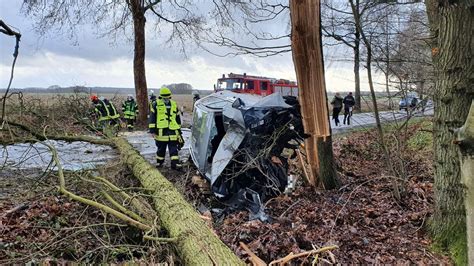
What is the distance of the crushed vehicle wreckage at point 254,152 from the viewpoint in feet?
16.4

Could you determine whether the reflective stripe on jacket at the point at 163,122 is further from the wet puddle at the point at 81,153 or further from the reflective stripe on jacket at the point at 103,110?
the reflective stripe on jacket at the point at 103,110

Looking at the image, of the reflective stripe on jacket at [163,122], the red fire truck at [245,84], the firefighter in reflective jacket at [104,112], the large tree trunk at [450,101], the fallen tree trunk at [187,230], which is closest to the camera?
the fallen tree trunk at [187,230]

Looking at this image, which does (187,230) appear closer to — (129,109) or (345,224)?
(345,224)

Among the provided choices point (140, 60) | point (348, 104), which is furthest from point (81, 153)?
point (348, 104)

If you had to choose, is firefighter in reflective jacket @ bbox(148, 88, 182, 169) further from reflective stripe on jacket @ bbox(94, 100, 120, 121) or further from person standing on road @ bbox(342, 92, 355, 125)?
person standing on road @ bbox(342, 92, 355, 125)

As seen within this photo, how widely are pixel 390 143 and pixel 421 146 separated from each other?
287cm

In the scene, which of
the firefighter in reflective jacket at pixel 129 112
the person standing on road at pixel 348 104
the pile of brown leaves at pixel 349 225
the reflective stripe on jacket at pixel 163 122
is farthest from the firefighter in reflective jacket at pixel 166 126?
the person standing on road at pixel 348 104

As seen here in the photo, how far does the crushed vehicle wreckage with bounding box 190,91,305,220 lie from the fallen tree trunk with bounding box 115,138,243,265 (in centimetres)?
80

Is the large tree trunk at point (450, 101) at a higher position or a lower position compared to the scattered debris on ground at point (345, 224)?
higher

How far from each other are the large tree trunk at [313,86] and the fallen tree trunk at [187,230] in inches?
82.0

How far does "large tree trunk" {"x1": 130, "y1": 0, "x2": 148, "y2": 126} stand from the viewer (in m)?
15.3

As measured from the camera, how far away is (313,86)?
5.20 m

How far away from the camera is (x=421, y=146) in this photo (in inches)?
345

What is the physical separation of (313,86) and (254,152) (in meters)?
1.20
